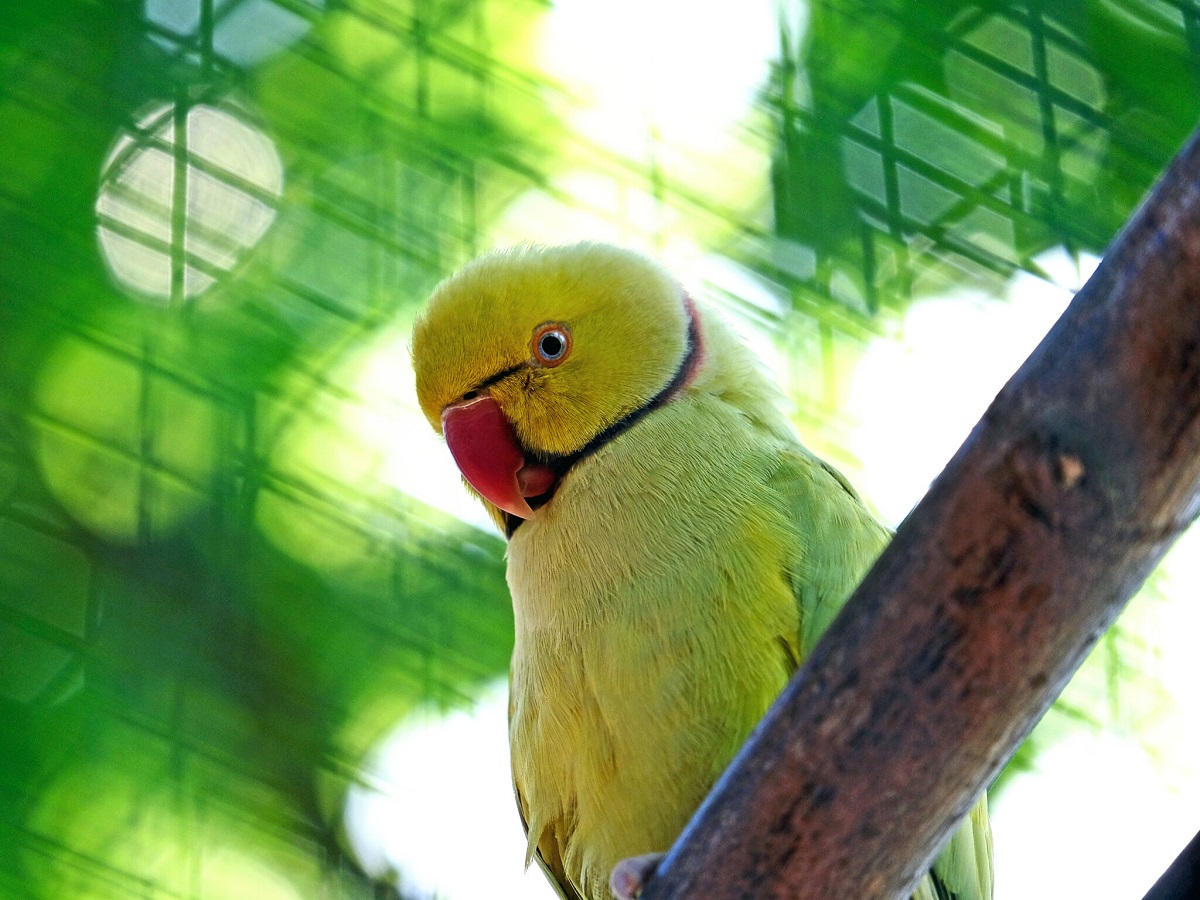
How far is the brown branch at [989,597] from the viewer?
0.90 meters

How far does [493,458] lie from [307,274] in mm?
1166

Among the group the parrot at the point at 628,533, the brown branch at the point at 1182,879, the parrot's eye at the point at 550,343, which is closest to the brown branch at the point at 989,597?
the brown branch at the point at 1182,879

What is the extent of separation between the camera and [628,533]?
1543 mm

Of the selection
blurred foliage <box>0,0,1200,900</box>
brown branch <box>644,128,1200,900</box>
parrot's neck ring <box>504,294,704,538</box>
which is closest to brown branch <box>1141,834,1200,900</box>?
brown branch <box>644,128,1200,900</box>

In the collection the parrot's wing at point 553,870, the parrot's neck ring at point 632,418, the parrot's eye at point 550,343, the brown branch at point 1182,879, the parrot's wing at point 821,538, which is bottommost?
the brown branch at point 1182,879

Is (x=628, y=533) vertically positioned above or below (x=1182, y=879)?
above

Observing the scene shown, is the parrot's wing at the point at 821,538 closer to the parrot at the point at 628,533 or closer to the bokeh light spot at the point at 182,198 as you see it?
the parrot at the point at 628,533

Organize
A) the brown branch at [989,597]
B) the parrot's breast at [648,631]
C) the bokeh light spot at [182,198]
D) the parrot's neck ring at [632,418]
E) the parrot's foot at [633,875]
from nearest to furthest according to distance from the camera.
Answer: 1. the brown branch at [989,597]
2. the parrot's foot at [633,875]
3. the parrot's breast at [648,631]
4. the parrot's neck ring at [632,418]
5. the bokeh light spot at [182,198]

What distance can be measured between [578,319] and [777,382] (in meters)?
0.32

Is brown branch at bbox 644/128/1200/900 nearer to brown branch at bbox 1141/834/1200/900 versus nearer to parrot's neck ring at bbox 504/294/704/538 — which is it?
brown branch at bbox 1141/834/1200/900

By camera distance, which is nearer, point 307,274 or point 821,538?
point 821,538

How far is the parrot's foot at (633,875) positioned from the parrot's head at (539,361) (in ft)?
1.71

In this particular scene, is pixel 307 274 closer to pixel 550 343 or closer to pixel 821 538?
pixel 550 343

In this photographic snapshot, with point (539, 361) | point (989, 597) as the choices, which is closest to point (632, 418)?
point (539, 361)
